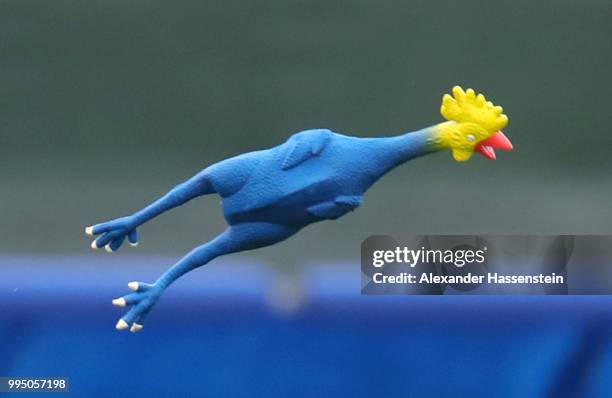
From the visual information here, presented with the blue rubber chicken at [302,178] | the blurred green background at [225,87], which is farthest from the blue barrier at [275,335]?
the blue rubber chicken at [302,178]

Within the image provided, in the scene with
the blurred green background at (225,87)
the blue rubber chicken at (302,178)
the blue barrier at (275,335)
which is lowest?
the blue barrier at (275,335)

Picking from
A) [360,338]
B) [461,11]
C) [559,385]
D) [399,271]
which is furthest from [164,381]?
[461,11]

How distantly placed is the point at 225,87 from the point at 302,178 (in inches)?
15.4

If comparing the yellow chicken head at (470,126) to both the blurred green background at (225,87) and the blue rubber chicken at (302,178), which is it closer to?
the blue rubber chicken at (302,178)

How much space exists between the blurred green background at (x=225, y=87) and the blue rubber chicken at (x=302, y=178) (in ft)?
0.71

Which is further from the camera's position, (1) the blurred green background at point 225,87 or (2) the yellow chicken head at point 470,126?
(1) the blurred green background at point 225,87

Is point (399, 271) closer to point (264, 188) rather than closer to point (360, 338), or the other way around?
point (360, 338)

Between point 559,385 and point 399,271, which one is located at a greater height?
point 399,271

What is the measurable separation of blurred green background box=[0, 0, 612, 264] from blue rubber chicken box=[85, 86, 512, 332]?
0.71 feet

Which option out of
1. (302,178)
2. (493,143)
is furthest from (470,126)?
(302,178)

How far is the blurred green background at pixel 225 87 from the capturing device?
7.43ft

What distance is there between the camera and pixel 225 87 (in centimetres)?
228

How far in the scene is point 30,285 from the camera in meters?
2.25

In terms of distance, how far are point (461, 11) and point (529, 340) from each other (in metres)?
0.79
